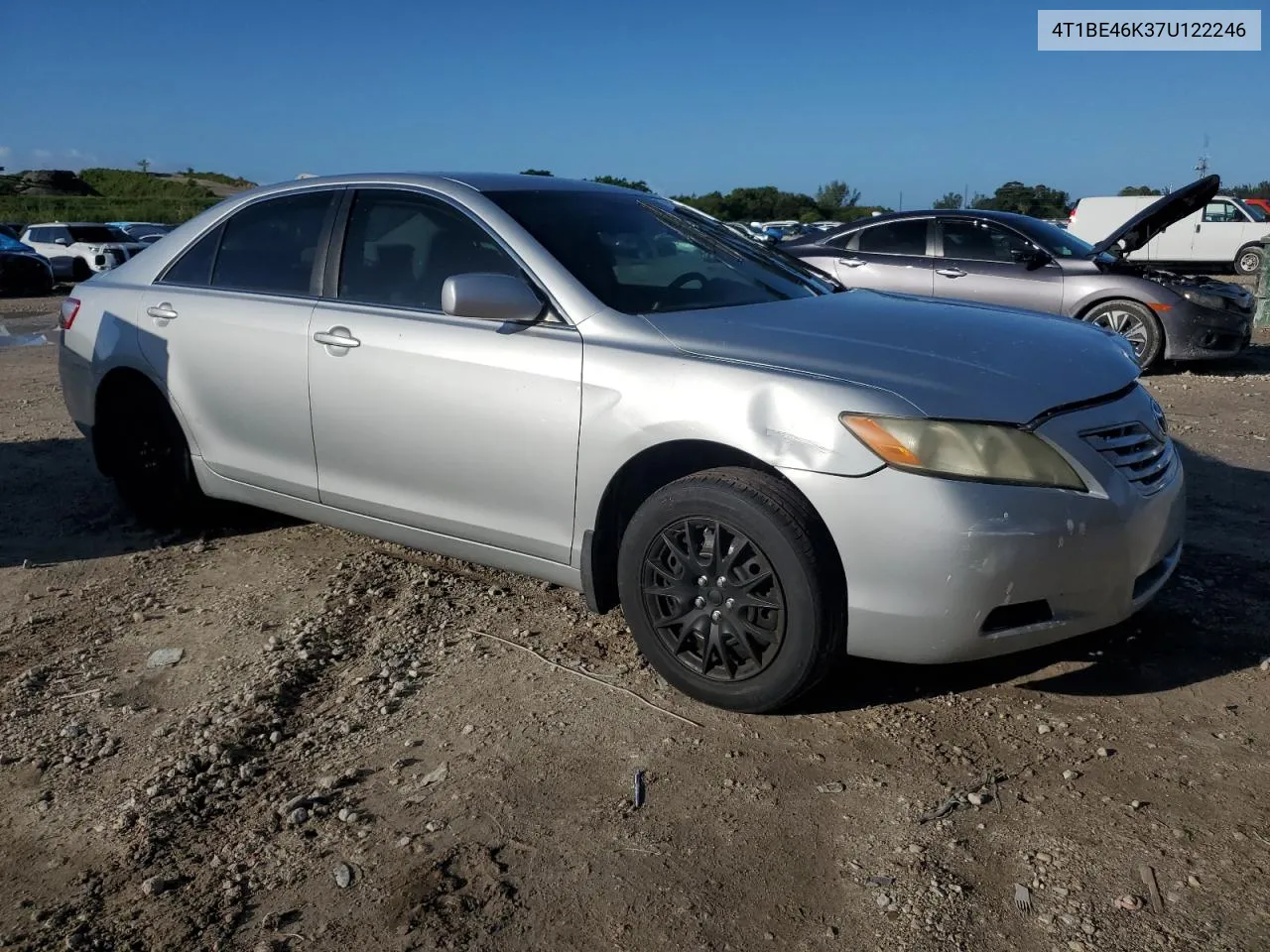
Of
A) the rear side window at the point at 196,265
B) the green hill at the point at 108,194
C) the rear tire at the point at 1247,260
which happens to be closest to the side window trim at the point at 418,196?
the rear side window at the point at 196,265

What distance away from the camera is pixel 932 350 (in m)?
3.35

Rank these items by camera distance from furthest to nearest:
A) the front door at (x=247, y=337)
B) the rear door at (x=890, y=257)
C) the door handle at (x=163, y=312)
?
the rear door at (x=890, y=257), the door handle at (x=163, y=312), the front door at (x=247, y=337)

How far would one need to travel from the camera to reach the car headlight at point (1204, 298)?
9508mm

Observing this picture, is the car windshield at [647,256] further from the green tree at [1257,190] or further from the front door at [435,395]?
the green tree at [1257,190]

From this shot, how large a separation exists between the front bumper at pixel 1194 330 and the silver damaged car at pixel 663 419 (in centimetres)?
617

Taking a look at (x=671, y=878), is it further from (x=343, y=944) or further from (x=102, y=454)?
(x=102, y=454)

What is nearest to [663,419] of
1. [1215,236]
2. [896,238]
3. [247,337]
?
[247,337]

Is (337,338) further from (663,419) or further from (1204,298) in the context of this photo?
(1204,298)

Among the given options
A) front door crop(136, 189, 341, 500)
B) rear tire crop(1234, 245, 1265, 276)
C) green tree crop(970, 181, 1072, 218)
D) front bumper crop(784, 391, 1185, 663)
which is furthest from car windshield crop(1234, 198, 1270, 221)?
front door crop(136, 189, 341, 500)

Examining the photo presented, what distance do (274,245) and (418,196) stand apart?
785 millimetres

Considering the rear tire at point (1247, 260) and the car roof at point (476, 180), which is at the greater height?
the car roof at point (476, 180)

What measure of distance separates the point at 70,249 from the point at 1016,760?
26.3 metres

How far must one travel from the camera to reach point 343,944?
2.35m

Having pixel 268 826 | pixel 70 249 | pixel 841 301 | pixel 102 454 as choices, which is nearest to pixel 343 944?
pixel 268 826
